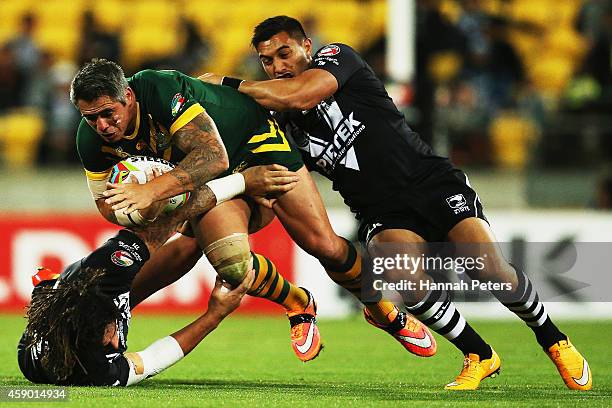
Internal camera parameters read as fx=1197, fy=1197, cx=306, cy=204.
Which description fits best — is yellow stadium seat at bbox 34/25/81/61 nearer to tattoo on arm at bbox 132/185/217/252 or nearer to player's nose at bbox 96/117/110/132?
tattoo on arm at bbox 132/185/217/252

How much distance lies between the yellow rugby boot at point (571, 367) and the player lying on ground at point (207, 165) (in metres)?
0.87

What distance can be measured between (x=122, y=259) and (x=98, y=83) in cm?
94

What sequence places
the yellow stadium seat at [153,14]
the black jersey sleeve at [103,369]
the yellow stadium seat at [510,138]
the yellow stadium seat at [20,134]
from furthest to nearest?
1. the yellow stadium seat at [153,14]
2. the yellow stadium seat at [20,134]
3. the yellow stadium seat at [510,138]
4. the black jersey sleeve at [103,369]

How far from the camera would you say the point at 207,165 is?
6441 millimetres

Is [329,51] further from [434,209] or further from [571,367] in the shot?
[571,367]

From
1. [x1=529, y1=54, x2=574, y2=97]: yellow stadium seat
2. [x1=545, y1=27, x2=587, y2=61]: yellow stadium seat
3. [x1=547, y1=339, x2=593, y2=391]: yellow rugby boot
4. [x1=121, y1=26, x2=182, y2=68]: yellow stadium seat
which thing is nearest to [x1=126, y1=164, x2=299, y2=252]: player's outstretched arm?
[x1=547, y1=339, x2=593, y2=391]: yellow rugby boot

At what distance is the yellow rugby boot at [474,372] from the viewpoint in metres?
6.73

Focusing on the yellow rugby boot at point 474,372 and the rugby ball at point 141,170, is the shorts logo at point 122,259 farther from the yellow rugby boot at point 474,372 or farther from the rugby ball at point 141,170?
the yellow rugby boot at point 474,372

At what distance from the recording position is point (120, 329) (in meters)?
6.43

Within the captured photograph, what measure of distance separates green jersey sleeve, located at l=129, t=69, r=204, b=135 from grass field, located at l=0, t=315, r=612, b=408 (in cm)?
147

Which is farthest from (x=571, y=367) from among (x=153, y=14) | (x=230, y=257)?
(x=153, y=14)

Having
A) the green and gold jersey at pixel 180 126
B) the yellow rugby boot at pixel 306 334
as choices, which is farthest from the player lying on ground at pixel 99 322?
the yellow rugby boot at pixel 306 334

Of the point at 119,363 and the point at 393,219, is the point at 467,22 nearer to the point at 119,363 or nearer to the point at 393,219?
the point at 393,219

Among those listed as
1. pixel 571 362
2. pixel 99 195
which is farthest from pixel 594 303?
pixel 99 195
